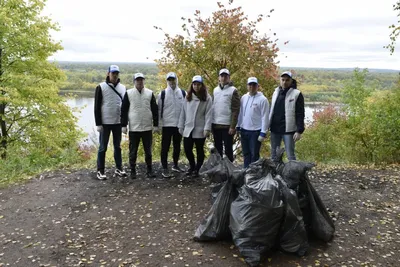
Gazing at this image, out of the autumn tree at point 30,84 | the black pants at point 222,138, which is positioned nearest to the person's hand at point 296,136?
the black pants at point 222,138

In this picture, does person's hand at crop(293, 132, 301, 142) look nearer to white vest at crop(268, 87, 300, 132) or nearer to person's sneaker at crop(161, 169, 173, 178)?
white vest at crop(268, 87, 300, 132)

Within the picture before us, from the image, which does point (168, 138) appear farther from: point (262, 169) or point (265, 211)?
point (265, 211)

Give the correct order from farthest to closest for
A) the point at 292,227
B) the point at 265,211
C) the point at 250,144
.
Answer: the point at 250,144 → the point at 292,227 → the point at 265,211

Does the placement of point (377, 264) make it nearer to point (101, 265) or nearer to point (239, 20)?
point (101, 265)

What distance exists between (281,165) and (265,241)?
→ 2.91 ft

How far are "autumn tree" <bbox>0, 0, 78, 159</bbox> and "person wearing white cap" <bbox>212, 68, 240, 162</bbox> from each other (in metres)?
8.52

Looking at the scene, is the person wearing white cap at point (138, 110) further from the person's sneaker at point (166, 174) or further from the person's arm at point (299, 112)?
the person's arm at point (299, 112)

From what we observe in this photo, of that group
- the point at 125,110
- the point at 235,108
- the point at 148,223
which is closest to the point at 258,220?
the point at 148,223

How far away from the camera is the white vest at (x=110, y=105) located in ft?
17.6

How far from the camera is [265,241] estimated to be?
3.17 metres

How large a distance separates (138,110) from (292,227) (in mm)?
3115

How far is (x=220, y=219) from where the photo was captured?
137 inches

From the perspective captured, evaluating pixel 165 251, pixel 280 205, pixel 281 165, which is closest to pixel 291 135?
pixel 281 165

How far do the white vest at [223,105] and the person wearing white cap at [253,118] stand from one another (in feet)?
0.67
